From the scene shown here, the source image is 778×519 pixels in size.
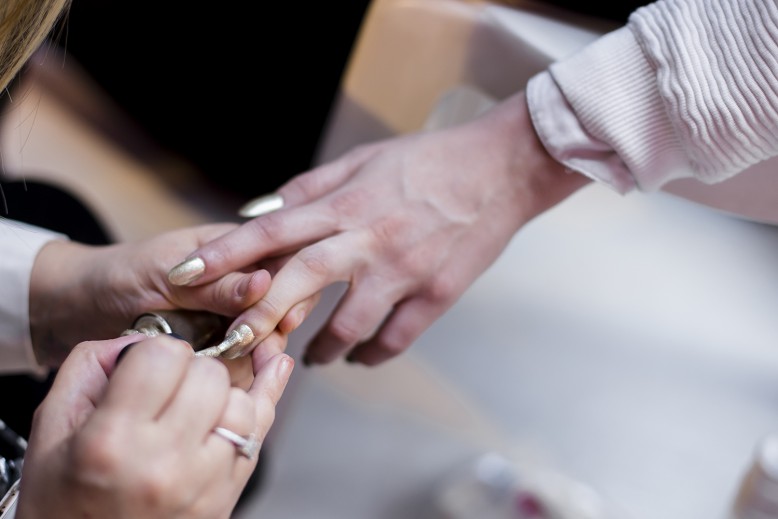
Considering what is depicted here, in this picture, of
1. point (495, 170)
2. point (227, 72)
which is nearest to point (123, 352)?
point (495, 170)

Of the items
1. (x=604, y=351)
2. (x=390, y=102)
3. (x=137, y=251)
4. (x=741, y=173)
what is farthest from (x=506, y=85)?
(x=604, y=351)

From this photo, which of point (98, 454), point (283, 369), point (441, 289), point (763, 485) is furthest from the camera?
point (763, 485)

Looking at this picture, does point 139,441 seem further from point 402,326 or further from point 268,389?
point 402,326

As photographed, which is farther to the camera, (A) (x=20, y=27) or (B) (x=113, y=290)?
(B) (x=113, y=290)

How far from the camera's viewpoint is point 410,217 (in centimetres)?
67

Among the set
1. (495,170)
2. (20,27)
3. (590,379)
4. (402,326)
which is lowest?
(590,379)

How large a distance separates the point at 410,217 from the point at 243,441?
1.01 ft

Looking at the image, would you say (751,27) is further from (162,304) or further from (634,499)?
(634,499)

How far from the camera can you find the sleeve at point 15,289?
0.67m

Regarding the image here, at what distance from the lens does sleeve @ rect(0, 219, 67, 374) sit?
674 millimetres

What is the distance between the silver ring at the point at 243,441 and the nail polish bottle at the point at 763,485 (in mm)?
712

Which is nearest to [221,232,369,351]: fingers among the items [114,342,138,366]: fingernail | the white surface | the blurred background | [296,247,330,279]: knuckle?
[296,247,330,279]: knuckle

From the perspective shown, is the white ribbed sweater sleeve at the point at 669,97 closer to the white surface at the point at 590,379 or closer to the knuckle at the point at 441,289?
the knuckle at the point at 441,289

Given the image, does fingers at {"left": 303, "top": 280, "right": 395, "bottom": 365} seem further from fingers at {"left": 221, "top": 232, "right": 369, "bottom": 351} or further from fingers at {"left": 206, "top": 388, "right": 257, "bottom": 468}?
fingers at {"left": 206, "top": 388, "right": 257, "bottom": 468}
